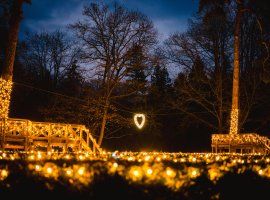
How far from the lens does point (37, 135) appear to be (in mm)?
16156

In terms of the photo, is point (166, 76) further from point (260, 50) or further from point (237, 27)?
point (237, 27)

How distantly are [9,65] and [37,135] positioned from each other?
9.95ft

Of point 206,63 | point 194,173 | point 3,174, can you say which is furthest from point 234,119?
point 3,174

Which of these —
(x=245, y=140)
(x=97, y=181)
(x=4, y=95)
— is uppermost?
(x=4, y=95)

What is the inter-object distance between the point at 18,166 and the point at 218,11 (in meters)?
18.2

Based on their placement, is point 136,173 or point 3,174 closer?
point 136,173

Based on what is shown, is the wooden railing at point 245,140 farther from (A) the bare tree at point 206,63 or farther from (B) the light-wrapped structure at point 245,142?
(A) the bare tree at point 206,63

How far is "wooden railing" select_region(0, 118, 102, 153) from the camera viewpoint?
15.4 m

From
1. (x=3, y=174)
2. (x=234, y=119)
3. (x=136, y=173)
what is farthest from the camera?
(x=234, y=119)

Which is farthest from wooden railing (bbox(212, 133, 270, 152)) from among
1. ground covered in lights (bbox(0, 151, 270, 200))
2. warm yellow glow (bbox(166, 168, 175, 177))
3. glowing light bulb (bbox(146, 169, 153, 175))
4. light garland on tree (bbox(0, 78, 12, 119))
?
glowing light bulb (bbox(146, 169, 153, 175))

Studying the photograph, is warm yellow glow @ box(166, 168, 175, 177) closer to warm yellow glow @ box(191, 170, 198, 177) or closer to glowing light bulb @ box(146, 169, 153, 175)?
glowing light bulb @ box(146, 169, 153, 175)

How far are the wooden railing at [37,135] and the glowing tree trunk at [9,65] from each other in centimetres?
102

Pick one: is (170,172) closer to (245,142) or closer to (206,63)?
(245,142)

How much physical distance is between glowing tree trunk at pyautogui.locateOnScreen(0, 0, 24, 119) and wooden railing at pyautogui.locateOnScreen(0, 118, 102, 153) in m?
1.02
